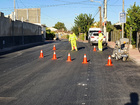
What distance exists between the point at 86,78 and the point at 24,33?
35.1 metres

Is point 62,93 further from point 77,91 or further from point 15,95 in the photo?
point 15,95

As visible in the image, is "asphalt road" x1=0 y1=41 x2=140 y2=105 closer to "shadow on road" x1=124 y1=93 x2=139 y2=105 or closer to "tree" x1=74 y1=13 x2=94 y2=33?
"shadow on road" x1=124 y1=93 x2=139 y2=105

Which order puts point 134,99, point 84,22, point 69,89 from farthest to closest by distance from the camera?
point 84,22, point 69,89, point 134,99

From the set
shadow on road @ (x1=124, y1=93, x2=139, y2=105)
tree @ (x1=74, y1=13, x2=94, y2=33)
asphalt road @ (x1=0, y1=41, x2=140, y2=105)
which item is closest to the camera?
shadow on road @ (x1=124, y1=93, x2=139, y2=105)

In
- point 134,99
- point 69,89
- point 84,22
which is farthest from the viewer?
point 84,22

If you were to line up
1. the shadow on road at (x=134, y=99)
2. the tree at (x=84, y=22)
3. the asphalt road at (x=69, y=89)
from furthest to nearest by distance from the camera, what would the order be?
the tree at (x=84, y=22) < the asphalt road at (x=69, y=89) < the shadow on road at (x=134, y=99)

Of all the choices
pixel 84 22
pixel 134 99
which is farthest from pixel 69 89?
pixel 84 22

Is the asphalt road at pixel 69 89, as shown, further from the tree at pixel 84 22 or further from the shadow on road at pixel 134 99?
the tree at pixel 84 22

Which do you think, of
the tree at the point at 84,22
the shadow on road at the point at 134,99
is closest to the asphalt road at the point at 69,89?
the shadow on road at the point at 134,99

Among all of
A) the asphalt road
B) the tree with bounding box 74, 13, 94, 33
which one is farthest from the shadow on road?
the tree with bounding box 74, 13, 94, 33

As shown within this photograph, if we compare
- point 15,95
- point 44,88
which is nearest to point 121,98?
point 44,88

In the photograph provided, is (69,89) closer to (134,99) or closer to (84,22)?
(134,99)

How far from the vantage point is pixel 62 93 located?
7.45m

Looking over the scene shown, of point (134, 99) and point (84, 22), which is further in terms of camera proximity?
point (84, 22)
